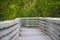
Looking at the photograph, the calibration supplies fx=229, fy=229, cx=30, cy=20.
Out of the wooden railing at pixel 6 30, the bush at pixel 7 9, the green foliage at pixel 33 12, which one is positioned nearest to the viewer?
the wooden railing at pixel 6 30

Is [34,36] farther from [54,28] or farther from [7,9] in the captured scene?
[7,9]

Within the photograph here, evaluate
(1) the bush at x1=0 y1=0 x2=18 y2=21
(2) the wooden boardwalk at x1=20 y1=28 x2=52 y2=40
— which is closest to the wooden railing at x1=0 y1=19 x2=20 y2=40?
(2) the wooden boardwalk at x1=20 y1=28 x2=52 y2=40

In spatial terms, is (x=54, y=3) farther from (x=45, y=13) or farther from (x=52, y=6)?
(x=45, y=13)

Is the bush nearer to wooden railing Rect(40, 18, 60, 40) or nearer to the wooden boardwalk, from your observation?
the wooden boardwalk

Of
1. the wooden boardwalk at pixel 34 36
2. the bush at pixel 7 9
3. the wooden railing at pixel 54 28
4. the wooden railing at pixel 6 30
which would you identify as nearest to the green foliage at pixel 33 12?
the bush at pixel 7 9

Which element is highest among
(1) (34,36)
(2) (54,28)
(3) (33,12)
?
(2) (54,28)

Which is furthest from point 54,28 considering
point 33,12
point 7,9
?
point 33,12

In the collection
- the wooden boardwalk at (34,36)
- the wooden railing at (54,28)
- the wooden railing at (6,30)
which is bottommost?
the wooden boardwalk at (34,36)

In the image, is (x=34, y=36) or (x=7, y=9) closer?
(x=34, y=36)

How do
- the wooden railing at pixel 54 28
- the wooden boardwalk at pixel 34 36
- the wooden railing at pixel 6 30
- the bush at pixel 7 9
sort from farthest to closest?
the bush at pixel 7 9 < the wooden boardwalk at pixel 34 36 < the wooden railing at pixel 54 28 < the wooden railing at pixel 6 30

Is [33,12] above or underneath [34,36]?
underneath

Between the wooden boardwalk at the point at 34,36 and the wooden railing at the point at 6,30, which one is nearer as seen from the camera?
the wooden railing at the point at 6,30

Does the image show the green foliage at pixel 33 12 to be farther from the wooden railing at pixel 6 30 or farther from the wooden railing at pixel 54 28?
the wooden railing at pixel 6 30

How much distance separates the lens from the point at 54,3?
87.0 ft
